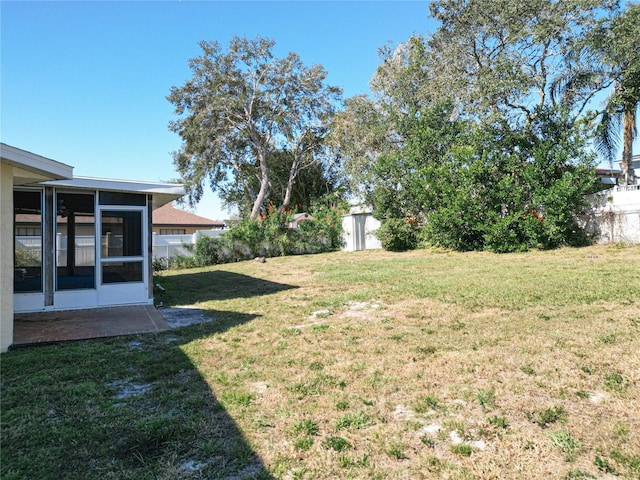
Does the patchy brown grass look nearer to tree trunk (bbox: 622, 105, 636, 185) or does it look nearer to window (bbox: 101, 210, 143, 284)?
window (bbox: 101, 210, 143, 284)

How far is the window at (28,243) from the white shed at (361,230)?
1446 centimetres

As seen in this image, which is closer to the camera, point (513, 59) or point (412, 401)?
point (412, 401)

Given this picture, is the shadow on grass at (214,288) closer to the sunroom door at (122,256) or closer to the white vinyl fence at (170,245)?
the sunroom door at (122,256)

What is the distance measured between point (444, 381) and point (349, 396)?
0.92 m

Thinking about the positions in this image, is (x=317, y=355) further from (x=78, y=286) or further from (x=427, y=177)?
(x=427, y=177)

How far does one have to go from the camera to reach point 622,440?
8.03 ft

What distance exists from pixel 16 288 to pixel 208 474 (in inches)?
266

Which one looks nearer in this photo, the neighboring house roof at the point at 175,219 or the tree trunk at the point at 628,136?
the tree trunk at the point at 628,136

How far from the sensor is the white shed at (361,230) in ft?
65.3

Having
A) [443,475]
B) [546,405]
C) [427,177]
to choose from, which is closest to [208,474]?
[443,475]

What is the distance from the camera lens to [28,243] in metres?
7.07

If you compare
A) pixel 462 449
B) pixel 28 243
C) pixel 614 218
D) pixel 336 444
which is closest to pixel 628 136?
pixel 614 218

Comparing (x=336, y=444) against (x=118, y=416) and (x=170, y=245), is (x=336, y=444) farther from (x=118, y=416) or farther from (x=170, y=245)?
(x=170, y=245)

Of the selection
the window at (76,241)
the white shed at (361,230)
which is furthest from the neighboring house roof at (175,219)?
the window at (76,241)
